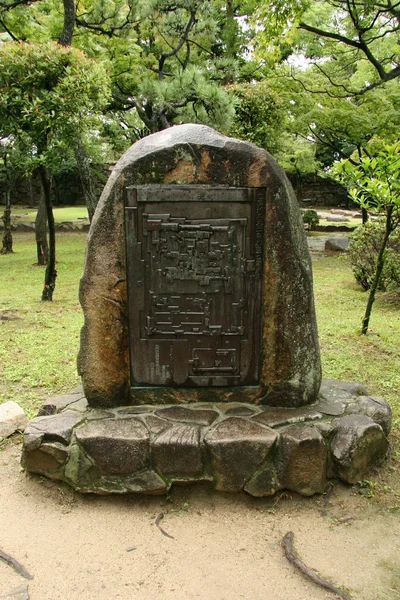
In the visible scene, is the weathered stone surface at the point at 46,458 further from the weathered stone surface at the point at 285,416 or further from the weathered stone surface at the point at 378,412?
the weathered stone surface at the point at 378,412

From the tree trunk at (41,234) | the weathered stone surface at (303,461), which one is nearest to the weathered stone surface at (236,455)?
the weathered stone surface at (303,461)

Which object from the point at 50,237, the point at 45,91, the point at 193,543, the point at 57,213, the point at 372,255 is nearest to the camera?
the point at 193,543

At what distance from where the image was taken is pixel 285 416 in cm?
356

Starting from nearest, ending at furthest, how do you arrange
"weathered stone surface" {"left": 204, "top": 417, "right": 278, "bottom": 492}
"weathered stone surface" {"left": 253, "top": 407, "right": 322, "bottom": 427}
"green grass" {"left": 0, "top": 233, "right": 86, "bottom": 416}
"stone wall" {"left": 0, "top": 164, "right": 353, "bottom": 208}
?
"weathered stone surface" {"left": 204, "top": 417, "right": 278, "bottom": 492}
"weathered stone surface" {"left": 253, "top": 407, "right": 322, "bottom": 427}
"green grass" {"left": 0, "top": 233, "right": 86, "bottom": 416}
"stone wall" {"left": 0, "top": 164, "right": 353, "bottom": 208}

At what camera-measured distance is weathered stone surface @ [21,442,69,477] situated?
132 inches

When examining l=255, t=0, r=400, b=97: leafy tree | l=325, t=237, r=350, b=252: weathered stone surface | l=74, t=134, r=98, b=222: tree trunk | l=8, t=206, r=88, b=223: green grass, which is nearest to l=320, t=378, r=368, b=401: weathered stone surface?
l=255, t=0, r=400, b=97: leafy tree

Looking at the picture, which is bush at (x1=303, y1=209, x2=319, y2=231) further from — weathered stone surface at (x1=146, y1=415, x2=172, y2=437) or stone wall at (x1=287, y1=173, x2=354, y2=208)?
weathered stone surface at (x1=146, y1=415, x2=172, y2=437)

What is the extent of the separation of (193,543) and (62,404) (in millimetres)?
1486

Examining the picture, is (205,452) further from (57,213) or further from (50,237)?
(57,213)

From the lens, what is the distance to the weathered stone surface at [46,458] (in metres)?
3.35

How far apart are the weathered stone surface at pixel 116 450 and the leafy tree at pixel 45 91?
4.95 meters

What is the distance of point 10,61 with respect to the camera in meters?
6.41

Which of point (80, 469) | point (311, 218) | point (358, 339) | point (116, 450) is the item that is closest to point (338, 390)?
point (116, 450)

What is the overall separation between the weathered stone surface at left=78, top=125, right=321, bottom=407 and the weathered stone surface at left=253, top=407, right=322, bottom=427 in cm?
7
